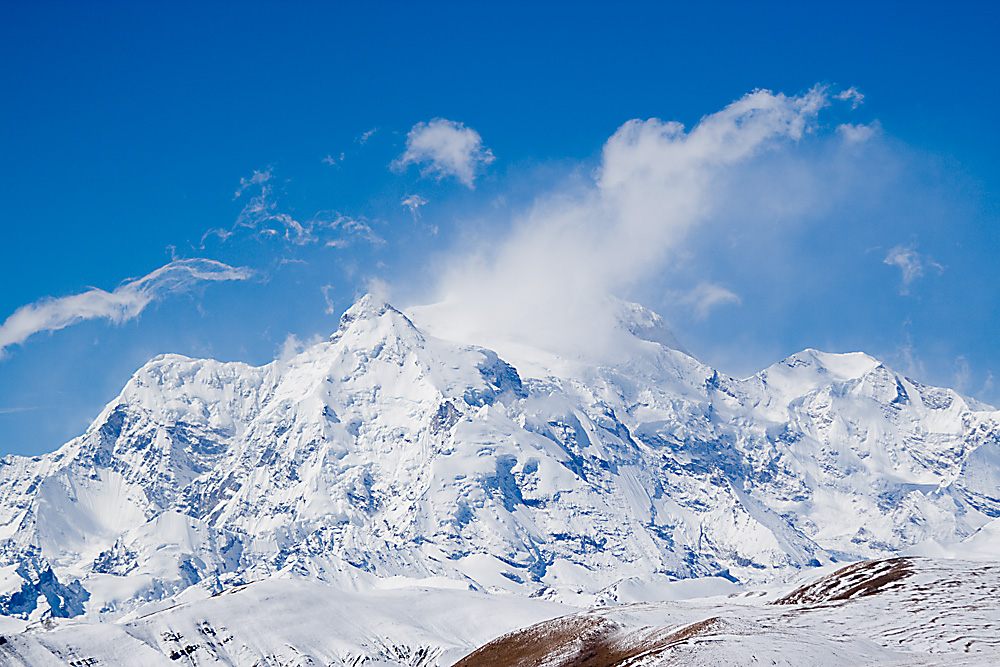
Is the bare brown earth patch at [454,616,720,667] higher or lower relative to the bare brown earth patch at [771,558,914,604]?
lower

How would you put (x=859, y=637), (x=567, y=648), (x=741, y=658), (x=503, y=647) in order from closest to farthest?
(x=741, y=658) < (x=859, y=637) < (x=567, y=648) < (x=503, y=647)

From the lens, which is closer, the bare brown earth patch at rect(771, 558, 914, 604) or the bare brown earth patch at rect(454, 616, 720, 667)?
the bare brown earth patch at rect(454, 616, 720, 667)

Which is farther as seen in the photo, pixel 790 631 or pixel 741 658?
pixel 790 631

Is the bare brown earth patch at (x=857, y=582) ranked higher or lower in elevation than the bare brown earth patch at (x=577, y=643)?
higher

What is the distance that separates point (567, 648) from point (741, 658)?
38755 millimetres

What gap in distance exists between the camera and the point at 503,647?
132 meters

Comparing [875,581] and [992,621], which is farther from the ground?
[875,581]

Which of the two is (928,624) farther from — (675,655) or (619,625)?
(619,625)

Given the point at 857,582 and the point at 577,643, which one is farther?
the point at 857,582

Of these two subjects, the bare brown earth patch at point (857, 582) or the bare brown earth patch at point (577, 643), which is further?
the bare brown earth patch at point (857, 582)

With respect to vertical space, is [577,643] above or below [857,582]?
Answer: below

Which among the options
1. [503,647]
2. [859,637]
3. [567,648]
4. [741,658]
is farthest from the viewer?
[503,647]

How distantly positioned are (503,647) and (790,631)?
49.7m

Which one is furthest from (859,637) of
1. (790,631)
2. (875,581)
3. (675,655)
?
(875,581)
